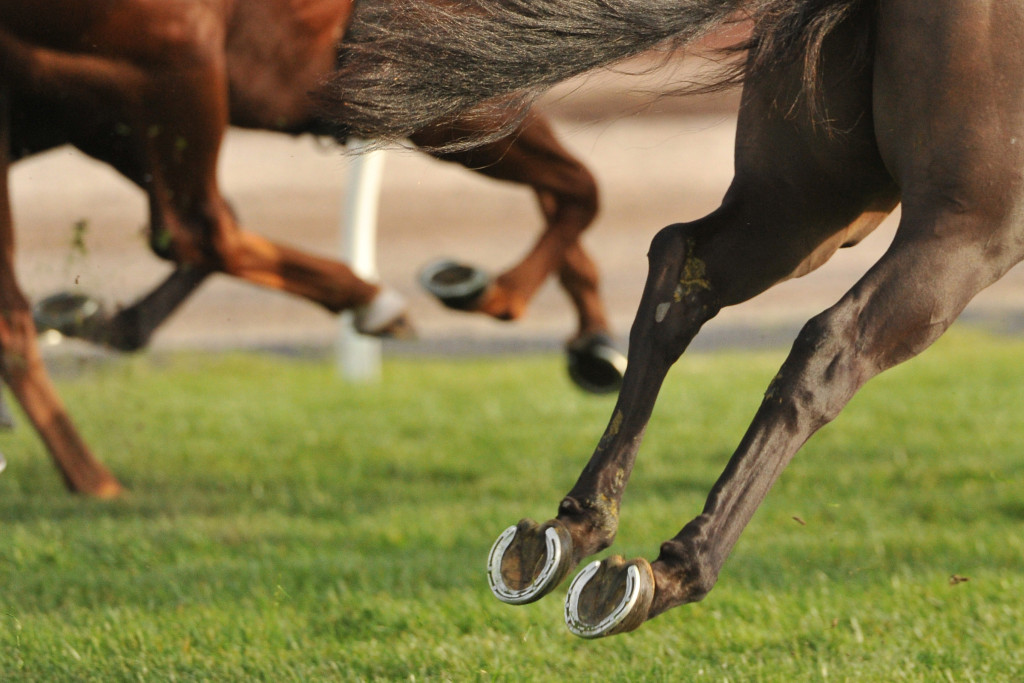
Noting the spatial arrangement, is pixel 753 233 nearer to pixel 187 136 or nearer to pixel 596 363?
pixel 187 136

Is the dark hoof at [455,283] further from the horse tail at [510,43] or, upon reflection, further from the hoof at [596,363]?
the horse tail at [510,43]

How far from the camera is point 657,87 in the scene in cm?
259

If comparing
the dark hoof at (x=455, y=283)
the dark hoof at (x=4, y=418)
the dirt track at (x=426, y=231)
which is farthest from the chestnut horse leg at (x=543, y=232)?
the dirt track at (x=426, y=231)

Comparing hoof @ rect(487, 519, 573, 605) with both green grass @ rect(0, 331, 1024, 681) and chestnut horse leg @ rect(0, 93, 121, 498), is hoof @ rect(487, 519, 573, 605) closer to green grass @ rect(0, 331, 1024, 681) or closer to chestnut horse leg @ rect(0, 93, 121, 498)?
green grass @ rect(0, 331, 1024, 681)

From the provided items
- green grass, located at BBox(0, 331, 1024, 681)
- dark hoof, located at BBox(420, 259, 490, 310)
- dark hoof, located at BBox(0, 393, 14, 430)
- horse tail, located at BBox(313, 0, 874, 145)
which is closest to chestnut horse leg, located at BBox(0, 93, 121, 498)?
green grass, located at BBox(0, 331, 1024, 681)

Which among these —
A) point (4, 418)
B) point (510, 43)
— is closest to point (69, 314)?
point (4, 418)

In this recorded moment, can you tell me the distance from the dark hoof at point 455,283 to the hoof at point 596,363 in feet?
2.51

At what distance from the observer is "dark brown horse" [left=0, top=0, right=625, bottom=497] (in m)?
3.40

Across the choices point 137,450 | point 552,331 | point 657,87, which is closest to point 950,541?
point 657,87

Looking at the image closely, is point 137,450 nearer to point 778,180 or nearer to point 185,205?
point 185,205

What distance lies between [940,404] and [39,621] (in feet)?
14.6

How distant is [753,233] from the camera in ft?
→ 8.43

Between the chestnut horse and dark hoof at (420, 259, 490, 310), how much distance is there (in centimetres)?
188

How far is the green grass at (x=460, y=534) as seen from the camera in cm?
279
